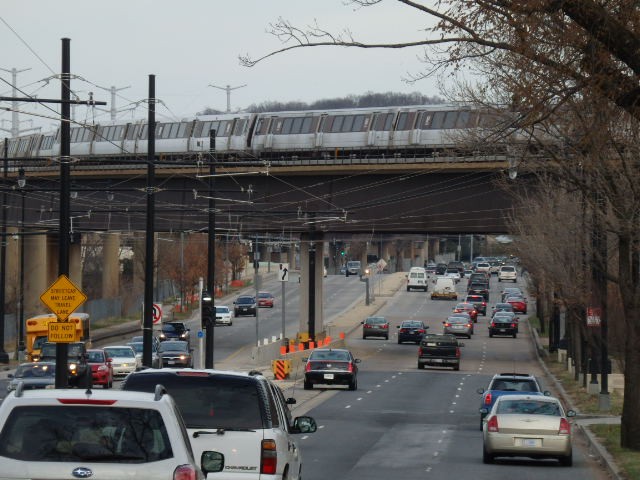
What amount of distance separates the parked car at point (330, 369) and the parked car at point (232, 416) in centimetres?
3276

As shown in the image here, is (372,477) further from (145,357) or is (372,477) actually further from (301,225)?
A: (301,225)

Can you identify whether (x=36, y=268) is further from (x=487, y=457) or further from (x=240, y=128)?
(x=487, y=457)

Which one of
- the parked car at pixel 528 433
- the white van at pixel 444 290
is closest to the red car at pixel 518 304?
the white van at pixel 444 290

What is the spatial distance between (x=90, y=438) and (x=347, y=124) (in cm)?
5337

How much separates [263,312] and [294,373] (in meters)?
52.5

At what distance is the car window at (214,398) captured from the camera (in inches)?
506

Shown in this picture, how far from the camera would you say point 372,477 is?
2173 cm

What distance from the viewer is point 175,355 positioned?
5219cm

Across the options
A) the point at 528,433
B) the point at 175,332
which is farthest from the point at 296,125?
the point at 528,433

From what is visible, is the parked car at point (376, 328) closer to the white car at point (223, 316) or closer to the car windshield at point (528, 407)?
the white car at point (223, 316)

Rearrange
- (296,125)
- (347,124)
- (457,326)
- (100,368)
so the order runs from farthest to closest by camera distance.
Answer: (457,326), (296,125), (347,124), (100,368)

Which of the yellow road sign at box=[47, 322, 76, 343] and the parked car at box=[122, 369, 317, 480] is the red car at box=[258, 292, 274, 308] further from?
the parked car at box=[122, 369, 317, 480]

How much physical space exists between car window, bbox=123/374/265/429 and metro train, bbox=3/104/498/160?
42883mm

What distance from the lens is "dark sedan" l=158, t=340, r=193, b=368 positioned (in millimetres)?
51531
